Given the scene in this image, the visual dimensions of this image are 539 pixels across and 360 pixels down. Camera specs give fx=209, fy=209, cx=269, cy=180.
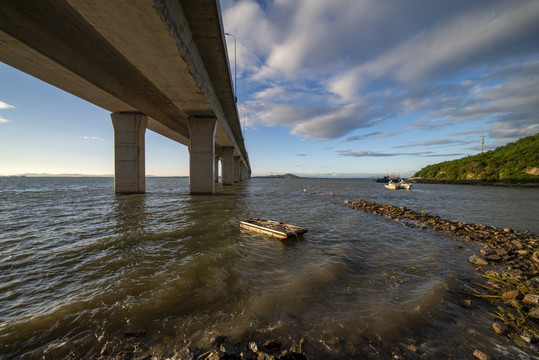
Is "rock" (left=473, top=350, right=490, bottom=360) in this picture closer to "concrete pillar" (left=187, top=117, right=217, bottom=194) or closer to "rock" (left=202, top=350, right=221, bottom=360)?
"rock" (left=202, top=350, right=221, bottom=360)

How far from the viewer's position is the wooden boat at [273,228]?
741 centimetres

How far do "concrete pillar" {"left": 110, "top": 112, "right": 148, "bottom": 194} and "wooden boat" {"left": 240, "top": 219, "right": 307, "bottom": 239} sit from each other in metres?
18.5

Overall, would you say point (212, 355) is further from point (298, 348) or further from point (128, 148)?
point (128, 148)

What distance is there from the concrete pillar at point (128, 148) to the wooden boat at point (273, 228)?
18.5m

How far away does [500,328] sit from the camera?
3035 mm

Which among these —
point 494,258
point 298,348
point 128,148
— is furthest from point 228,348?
point 128,148

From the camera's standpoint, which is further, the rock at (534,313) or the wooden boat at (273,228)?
the wooden boat at (273,228)

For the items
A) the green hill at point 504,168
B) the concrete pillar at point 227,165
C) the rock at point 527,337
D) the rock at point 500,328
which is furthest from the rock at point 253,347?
the green hill at point 504,168

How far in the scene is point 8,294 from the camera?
3.72m

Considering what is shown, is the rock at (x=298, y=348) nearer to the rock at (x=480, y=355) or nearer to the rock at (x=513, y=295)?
the rock at (x=480, y=355)

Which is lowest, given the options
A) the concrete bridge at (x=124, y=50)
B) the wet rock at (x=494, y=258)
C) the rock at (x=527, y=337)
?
the wet rock at (x=494, y=258)

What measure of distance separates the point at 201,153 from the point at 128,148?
7335 millimetres

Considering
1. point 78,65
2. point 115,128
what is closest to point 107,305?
point 78,65

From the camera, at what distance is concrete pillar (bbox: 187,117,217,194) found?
849 inches
